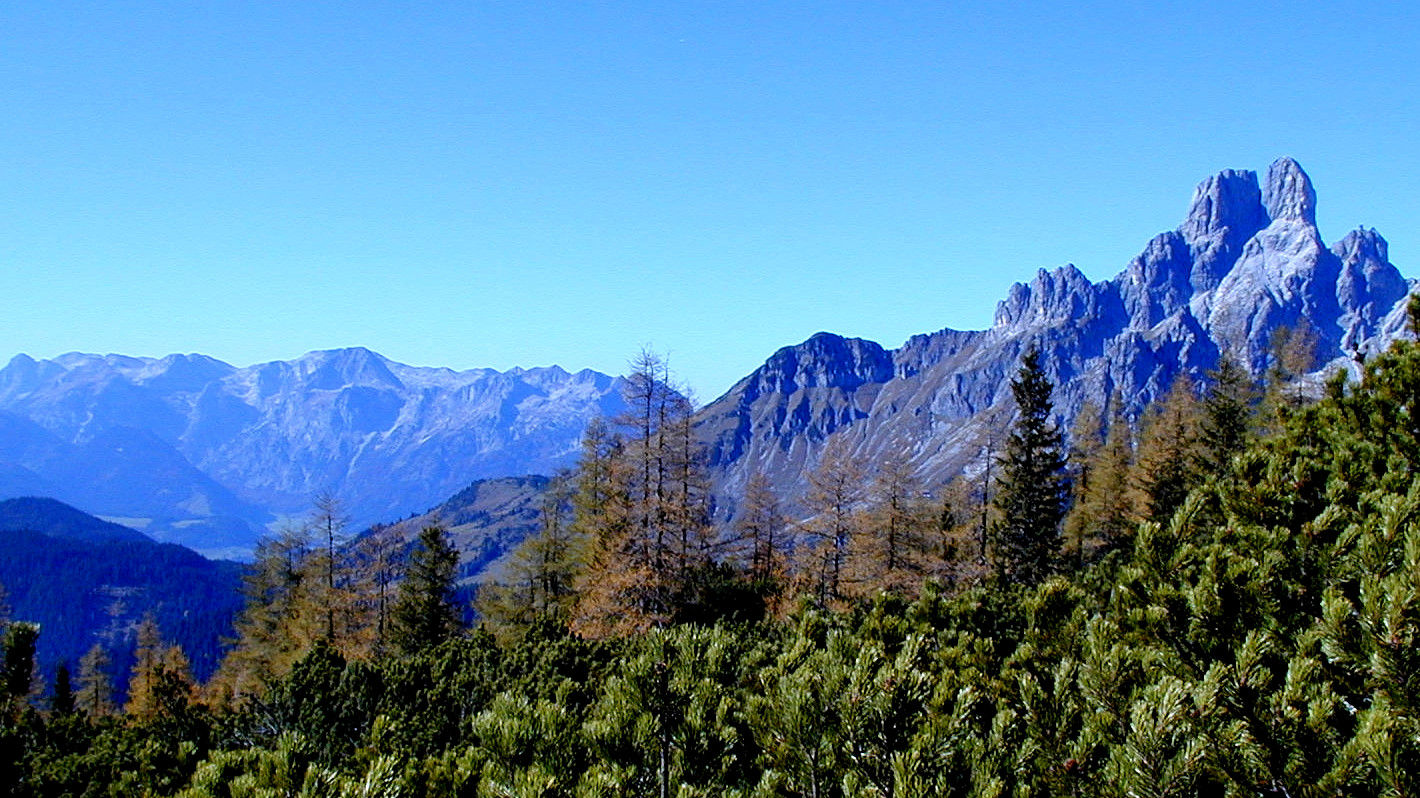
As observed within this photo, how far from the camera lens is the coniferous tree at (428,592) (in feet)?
114

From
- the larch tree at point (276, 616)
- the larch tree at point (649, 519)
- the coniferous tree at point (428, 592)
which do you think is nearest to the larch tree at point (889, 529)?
the larch tree at point (649, 519)

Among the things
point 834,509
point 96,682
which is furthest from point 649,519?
point 96,682

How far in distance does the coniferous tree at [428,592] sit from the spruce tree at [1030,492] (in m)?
23.9

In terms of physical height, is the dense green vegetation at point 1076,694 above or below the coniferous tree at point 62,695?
above

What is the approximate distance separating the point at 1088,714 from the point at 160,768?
1021 centimetres

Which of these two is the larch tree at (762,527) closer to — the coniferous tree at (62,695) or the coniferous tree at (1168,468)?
→ the coniferous tree at (1168,468)

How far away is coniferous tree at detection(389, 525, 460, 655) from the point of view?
34.8 metres

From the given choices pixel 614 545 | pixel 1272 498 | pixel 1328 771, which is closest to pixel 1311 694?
pixel 1328 771

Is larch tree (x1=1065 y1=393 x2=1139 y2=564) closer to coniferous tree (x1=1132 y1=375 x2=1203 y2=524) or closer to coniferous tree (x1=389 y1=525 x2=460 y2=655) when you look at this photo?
coniferous tree (x1=1132 y1=375 x2=1203 y2=524)

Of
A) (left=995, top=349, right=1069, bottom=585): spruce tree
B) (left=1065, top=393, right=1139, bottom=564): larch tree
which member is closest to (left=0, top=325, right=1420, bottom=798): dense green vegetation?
(left=995, top=349, right=1069, bottom=585): spruce tree

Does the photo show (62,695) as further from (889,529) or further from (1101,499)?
(1101,499)

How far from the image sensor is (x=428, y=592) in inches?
1404

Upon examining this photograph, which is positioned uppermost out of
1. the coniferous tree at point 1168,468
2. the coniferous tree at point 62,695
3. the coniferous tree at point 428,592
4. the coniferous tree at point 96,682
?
the coniferous tree at point 1168,468

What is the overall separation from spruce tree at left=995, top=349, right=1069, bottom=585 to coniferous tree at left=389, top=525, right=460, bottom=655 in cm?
2389
